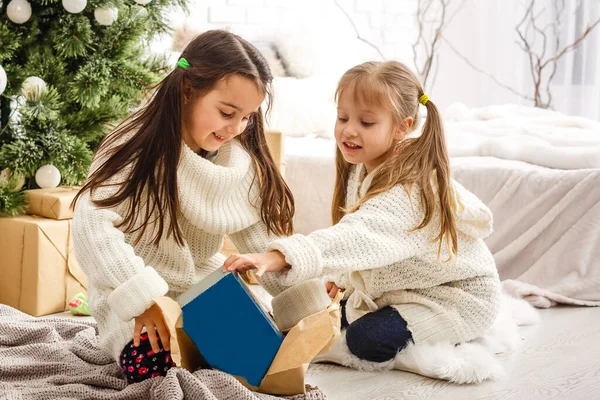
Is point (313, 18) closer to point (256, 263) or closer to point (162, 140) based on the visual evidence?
point (162, 140)

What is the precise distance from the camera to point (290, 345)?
4.45 feet

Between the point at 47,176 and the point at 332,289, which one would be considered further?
the point at 47,176

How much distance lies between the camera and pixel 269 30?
3.80 meters

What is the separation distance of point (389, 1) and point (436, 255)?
11.0 ft

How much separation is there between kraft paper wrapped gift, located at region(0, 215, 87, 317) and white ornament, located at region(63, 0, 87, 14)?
576 mm

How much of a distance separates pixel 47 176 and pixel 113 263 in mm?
933

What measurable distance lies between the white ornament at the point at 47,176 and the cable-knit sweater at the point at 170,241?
707mm

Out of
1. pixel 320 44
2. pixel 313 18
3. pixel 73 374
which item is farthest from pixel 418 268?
pixel 313 18

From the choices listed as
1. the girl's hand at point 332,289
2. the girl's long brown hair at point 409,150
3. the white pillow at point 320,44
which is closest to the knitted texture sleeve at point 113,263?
the girl's long brown hair at point 409,150

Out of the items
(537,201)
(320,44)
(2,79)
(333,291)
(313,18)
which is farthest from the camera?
(313,18)

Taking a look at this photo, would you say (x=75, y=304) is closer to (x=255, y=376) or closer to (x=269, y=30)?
(x=255, y=376)

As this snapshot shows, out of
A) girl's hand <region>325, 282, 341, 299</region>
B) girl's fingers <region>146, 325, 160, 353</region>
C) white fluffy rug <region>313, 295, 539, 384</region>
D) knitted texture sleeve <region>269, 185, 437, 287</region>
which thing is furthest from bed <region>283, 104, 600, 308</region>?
girl's fingers <region>146, 325, 160, 353</region>

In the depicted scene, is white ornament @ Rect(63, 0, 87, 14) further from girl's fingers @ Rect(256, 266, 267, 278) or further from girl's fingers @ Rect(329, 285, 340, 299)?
girl's fingers @ Rect(256, 266, 267, 278)

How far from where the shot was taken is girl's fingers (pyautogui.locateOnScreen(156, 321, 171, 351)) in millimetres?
1370
